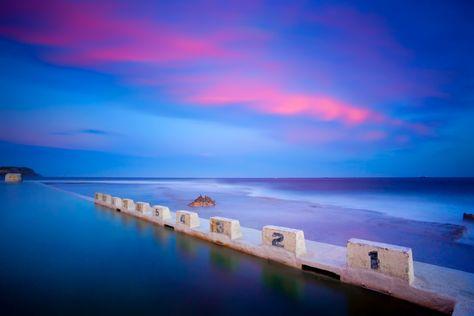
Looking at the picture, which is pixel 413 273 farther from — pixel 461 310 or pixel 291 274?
pixel 291 274

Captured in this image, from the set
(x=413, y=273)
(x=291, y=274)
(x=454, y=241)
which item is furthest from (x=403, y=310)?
(x=454, y=241)

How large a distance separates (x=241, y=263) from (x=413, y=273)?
392cm

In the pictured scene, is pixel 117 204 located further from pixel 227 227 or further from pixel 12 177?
pixel 12 177

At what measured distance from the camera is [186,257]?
7984 mm

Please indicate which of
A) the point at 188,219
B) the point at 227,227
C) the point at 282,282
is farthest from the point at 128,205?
the point at 282,282

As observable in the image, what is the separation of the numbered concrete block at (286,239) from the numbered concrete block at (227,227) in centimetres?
133

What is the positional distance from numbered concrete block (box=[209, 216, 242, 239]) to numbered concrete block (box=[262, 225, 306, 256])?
1.33 meters

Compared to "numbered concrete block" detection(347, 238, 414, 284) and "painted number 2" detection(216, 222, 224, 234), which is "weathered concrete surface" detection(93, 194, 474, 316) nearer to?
"numbered concrete block" detection(347, 238, 414, 284)

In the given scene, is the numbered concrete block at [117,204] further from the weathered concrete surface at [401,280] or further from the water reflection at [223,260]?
the weathered concrete surface at [401,280]

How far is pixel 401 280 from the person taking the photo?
197 inches

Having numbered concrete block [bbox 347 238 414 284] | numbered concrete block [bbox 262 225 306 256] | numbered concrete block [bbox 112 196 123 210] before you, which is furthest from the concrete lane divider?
numbered concrete block [bbox 347 238 414 284]

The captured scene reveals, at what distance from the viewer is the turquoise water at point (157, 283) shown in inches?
198

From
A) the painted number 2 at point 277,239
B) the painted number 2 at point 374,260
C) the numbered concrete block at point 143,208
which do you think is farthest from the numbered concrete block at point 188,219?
the painted number 2 at point 374,260

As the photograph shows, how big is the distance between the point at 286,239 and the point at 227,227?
7.57 ft
